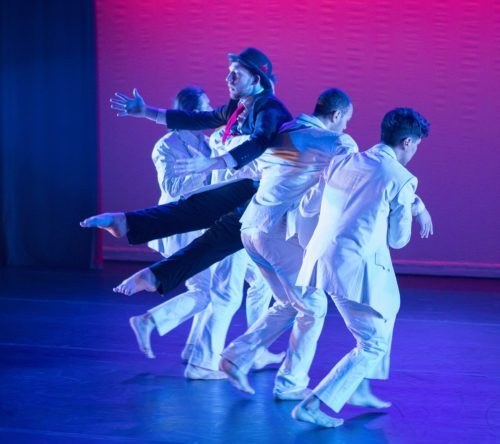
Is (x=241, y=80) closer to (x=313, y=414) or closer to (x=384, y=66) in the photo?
(x=313, y=414)

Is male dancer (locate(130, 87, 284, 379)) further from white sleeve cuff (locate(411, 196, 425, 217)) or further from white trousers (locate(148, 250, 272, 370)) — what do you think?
white sleeve cuff (locate(411, 196, 425, 217))

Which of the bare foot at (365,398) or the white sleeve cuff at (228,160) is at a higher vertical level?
the white sleeve cuff at (228,160)

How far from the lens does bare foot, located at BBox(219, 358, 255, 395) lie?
405cm

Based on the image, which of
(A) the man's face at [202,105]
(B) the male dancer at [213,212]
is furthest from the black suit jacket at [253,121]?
(A) the man's face at [202,105]

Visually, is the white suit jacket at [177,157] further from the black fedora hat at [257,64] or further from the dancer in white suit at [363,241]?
the dancer in white suit at [363,241]

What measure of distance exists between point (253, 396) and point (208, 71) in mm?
4495

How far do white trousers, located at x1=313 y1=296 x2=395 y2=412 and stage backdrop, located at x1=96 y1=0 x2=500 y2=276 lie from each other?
14.6 feet

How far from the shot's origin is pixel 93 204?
8047 millimetres

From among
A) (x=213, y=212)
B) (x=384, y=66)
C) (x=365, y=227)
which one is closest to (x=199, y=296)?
(x=213, y=212)

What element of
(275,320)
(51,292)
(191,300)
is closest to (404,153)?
(275,320)

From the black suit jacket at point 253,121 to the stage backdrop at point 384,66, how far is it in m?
3.52

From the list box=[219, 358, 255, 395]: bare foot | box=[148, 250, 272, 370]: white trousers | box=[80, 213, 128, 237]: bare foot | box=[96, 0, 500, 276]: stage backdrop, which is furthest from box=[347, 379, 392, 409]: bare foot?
box=[96, 0, 500, 276]: stage backdrop

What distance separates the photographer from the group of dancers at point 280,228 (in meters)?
3.46

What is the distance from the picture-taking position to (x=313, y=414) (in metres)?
3.61
